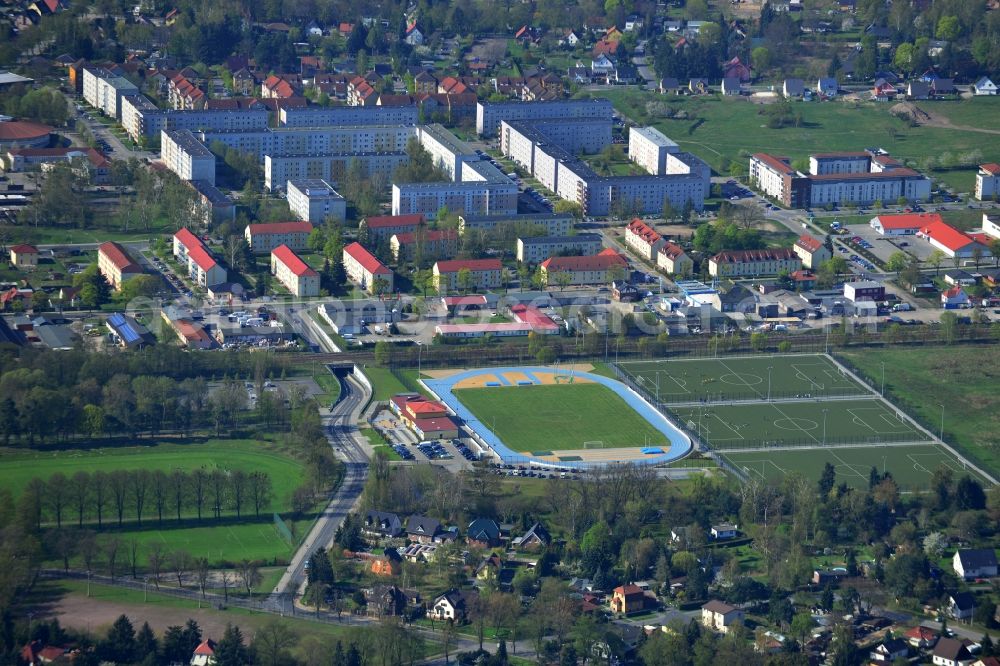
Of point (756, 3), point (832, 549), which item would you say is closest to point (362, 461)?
point (832, 549)

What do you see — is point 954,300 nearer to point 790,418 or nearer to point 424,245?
point 790,418

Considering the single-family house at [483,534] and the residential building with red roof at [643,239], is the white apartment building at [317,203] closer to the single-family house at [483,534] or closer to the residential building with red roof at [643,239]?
the residential building with red roof at [643,239]

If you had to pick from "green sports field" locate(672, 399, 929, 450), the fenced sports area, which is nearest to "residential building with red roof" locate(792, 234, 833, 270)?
the fenced sports area

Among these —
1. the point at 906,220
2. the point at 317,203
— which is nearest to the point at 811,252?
the point at 906,220

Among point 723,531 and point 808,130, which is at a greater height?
point 723,531

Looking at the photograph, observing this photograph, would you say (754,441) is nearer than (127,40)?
Yes

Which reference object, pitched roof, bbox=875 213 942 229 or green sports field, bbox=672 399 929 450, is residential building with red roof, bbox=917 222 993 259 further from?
green sports field, bbox=672 399 929 450

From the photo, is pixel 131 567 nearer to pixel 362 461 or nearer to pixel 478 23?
pixel 362 461
